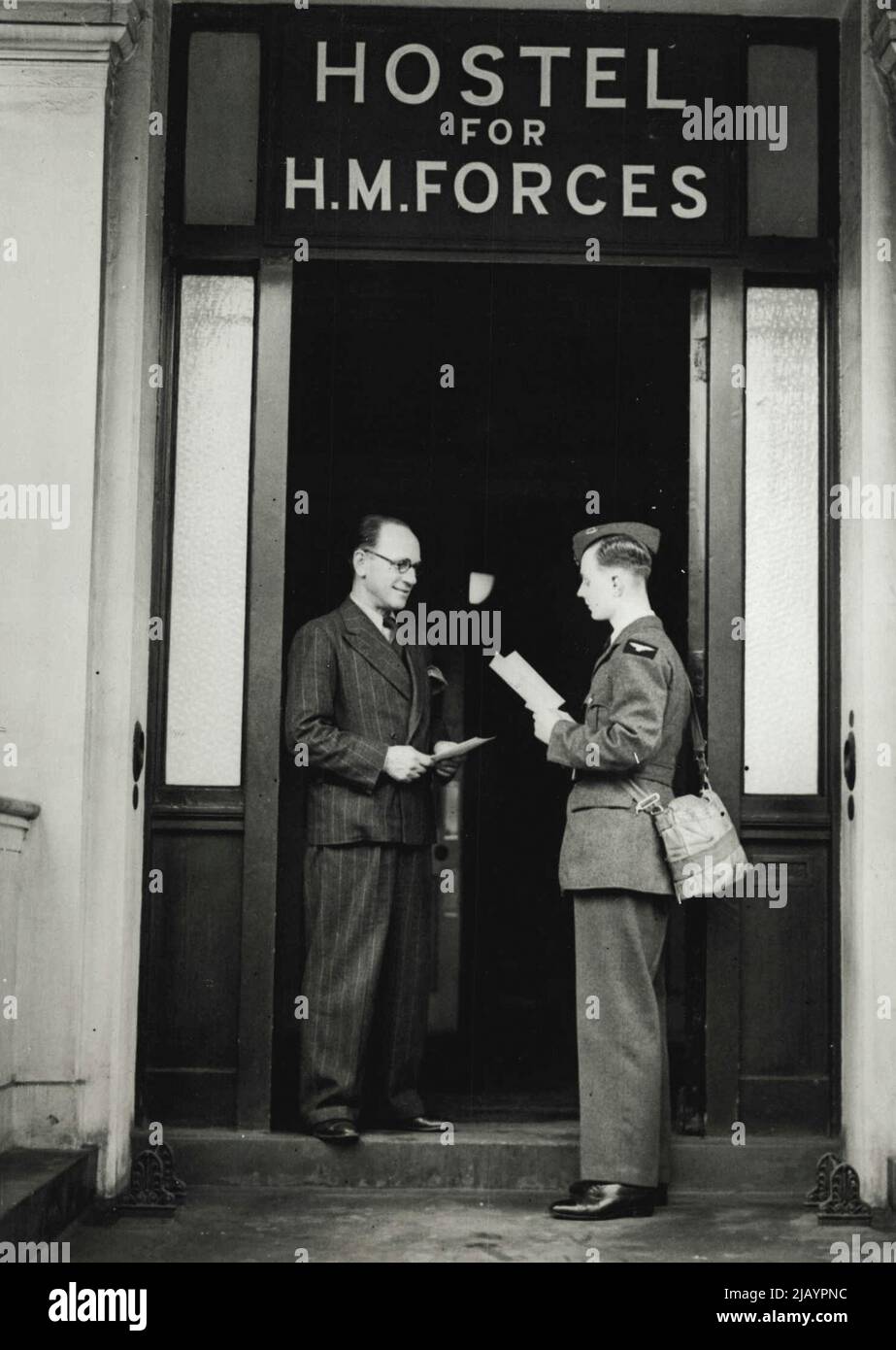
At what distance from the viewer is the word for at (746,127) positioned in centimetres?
621

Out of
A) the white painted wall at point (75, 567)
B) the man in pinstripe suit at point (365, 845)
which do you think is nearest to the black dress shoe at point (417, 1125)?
the man in pinstripe suit at point (365, 845)

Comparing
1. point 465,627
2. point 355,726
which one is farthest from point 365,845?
point 465,627

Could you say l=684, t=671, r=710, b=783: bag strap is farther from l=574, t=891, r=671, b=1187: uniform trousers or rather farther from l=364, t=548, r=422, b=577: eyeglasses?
l=364, t=548, r=422, b=577: eyeglasses

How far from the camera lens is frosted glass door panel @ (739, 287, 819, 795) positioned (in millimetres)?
6082

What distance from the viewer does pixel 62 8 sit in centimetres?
570

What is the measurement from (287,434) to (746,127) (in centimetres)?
Result: 195

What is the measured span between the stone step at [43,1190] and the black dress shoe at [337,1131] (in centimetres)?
78

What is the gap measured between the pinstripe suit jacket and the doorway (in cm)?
106

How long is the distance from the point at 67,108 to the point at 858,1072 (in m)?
4.07

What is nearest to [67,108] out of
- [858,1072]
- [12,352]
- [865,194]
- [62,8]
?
[62,8]

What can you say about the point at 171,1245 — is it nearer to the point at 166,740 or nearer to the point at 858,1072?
the point at 166,740

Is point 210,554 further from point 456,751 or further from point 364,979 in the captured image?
point 364,979

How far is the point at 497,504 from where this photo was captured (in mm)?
9188
